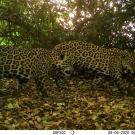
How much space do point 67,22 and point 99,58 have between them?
2.47 feet

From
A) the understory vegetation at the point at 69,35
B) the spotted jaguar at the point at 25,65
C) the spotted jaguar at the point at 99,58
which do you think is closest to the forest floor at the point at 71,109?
the understory vegetation at the point at 69,35

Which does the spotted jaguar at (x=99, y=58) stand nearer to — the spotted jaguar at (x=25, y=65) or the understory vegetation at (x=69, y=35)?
the understory vegetation at (x=69, y=35)

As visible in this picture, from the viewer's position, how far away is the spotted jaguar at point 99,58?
841 centimetres

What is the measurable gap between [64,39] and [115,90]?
1.17 m

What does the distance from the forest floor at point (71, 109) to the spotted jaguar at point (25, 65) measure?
0.71 ft

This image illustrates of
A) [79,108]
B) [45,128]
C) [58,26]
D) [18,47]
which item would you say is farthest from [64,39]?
[45,128]

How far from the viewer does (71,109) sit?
7172mm

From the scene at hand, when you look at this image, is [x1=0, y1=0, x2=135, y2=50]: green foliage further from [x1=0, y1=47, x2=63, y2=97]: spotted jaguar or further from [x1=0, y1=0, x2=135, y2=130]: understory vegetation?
[x1=0, y1=47, x2=63, y2=97]: spotted jaguar

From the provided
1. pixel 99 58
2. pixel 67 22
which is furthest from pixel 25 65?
pixel 99 58

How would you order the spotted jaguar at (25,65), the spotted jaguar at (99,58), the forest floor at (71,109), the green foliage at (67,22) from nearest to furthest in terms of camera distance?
the forest floor at (71,109) < the spotted jaguar at (25,65) < the green foliage at (67,22) < the spotted jaguar at (99,58)

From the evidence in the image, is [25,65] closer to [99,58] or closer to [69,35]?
[69,35]

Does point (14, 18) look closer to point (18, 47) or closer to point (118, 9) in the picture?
point (18, 47)

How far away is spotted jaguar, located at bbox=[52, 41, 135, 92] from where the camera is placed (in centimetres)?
841

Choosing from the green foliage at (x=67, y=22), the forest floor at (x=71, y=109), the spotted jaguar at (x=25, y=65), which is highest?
the green foliage at (x=67, y=22)
